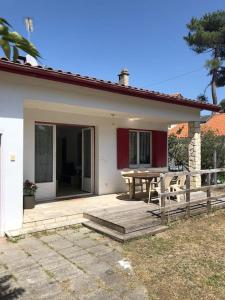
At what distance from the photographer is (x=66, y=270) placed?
13.8 ft

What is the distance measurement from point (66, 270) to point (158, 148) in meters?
8.16

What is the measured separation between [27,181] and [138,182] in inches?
158

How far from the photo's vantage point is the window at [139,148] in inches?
436

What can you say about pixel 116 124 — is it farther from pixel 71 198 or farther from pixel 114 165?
pixel 71 198

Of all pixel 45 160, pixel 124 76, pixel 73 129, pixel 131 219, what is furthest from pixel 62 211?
pixel 124 76

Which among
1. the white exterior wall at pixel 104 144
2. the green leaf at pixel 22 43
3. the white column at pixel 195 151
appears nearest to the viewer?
the green leaf at pixel 22 43

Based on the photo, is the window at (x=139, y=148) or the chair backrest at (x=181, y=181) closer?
the chair backrest at (x=181, y=181)

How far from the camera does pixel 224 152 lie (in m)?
13.5

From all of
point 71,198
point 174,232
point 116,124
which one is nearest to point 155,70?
point 116,124

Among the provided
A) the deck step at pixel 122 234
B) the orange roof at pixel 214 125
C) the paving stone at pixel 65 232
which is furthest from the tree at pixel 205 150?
the orange roof at pixel 214 125

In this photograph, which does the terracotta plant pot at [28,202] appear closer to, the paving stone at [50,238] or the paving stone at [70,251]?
the paving stone at [50,238]

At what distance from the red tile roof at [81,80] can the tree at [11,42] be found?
11.0 feet

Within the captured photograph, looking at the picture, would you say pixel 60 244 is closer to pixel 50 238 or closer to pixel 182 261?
pixel 50 238

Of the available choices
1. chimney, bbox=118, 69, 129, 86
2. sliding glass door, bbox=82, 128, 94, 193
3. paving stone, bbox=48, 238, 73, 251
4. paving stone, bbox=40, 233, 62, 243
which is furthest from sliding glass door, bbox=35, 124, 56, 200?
chimney, bbox=118, 69, 129, 86
